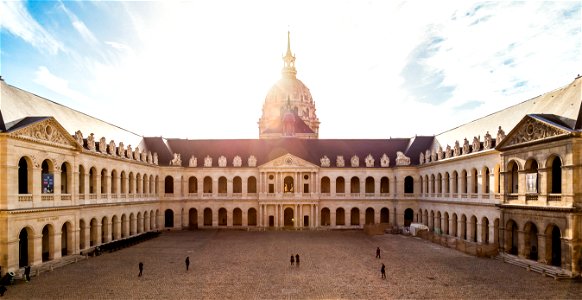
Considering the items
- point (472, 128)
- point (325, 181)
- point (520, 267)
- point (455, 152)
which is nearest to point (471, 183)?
point (455, 152)

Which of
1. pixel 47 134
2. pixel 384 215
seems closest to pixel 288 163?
pixel 384 215

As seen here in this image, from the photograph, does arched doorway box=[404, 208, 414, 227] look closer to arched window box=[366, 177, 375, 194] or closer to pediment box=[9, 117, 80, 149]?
arched window box=[366, 177, 375, 194]

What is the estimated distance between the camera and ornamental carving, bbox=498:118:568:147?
35472mm

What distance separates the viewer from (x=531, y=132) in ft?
125

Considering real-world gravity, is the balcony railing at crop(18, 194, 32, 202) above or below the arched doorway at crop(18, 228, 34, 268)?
above

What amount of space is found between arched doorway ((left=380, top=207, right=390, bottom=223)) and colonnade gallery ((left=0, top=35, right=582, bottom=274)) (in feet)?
0.66

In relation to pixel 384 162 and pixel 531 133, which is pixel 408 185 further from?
pixel 531 133

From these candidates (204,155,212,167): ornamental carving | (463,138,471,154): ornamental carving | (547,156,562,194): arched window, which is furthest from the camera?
(204,155,212,167): ornamental carving

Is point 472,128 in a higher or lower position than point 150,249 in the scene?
higher

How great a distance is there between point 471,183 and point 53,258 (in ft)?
154

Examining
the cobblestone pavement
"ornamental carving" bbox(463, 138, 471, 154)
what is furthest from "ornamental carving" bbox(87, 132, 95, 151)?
"ornamental carving" bbox(463, 138, 471, 154)

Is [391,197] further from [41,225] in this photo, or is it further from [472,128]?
[41,225]

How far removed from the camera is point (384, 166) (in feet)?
236

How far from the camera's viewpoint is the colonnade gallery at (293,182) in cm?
3562
